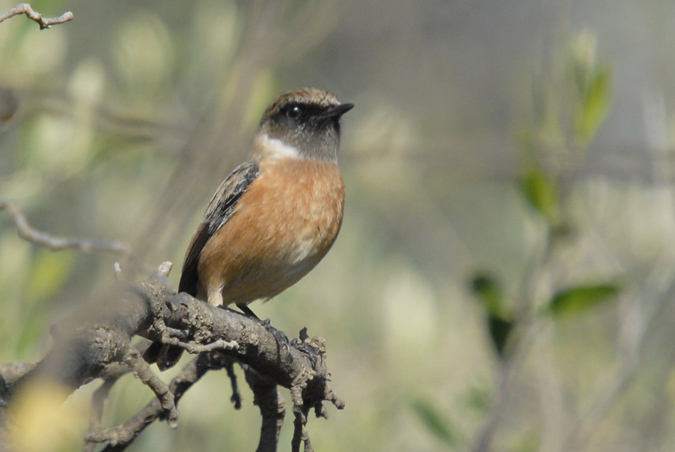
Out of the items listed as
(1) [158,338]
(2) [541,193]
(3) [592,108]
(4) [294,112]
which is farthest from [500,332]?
(4) [294,112]

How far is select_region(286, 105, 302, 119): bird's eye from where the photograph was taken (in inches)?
239

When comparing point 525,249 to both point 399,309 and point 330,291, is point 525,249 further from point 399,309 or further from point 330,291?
point 330,291

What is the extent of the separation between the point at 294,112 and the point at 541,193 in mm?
2398

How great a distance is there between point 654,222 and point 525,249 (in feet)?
3.76

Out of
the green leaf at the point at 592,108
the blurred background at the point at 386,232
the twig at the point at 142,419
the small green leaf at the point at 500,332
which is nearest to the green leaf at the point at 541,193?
the blurred background at the point at 386,232

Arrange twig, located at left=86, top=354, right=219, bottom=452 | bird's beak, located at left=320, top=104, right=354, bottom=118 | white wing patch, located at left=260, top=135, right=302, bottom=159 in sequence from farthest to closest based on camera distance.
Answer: bird's beak, located at left=320, top=104, right=354, bottom=118
white wing patch, located at left=260, top=135, right=302, bottom=159
twig, located at left=86, top=354, right=219, bottom=452

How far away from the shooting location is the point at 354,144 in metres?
7.36

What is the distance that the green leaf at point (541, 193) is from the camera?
13.8ft

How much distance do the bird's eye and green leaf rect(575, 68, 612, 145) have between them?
2234mm

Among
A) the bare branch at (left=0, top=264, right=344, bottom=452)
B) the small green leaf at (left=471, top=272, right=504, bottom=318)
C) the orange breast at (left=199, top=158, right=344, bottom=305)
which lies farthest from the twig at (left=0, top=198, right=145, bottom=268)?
the orange breast at (left=199, top=158, right=344, bottom=305)

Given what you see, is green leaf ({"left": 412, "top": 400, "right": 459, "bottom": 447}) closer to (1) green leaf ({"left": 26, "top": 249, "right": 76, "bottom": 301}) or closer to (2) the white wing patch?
(2) the white wing patch

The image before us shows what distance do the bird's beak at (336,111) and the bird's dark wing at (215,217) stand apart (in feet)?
2.55

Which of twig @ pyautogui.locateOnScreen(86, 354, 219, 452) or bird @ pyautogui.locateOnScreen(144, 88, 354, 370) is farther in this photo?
bird @ pyautogui.locateOnScreen(144, 88, 354, 370)

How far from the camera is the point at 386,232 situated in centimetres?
948
